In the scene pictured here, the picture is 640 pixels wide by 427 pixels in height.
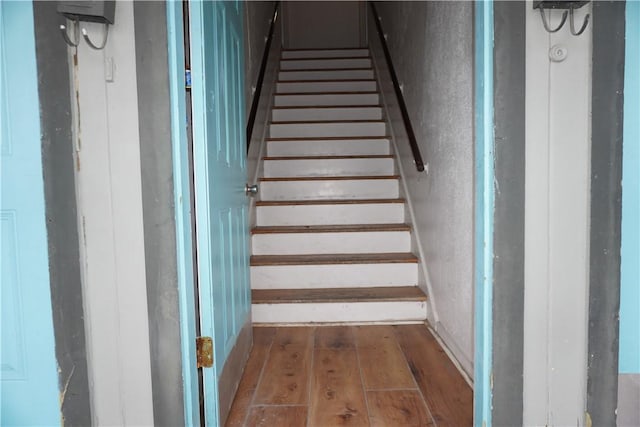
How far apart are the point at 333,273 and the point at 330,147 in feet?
4.56

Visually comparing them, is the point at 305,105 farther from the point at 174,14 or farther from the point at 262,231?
the point at 174,14

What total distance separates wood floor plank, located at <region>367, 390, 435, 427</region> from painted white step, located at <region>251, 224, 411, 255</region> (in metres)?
1.28

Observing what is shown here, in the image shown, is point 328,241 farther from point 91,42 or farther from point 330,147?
point 91,42

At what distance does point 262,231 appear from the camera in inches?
117

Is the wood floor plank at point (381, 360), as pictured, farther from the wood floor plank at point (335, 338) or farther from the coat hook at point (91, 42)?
the coat hook at point (91, 42)

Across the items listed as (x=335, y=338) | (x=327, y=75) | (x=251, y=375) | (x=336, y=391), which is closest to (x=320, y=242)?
(x=335, y=338)

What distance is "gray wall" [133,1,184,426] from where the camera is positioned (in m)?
1.24

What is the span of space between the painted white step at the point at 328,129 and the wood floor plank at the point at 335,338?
2.03 m

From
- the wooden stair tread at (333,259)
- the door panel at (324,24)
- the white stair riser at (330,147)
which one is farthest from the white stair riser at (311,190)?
the door panel at (324,24)

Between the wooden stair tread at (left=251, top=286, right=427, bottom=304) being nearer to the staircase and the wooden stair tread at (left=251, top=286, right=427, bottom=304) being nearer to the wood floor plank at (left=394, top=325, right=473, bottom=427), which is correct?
the staircase

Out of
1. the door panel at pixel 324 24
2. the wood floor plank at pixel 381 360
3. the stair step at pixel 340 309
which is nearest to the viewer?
the wood floor plank at pixel 381 360

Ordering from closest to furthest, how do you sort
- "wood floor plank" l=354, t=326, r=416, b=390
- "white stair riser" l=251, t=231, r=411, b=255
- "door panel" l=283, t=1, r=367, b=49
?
"wood floor plank" l=354, t=326, r=416, b=390
"white stair riser" l=251, t=231, r=411, b=255
"door panel" l=283, t=1, r=367, b=49

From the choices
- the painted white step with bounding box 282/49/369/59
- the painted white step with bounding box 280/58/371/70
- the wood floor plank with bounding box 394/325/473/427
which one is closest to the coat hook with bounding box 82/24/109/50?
the wood floor plank with bounding box 394/325/473/427

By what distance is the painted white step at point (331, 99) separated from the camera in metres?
4.52
